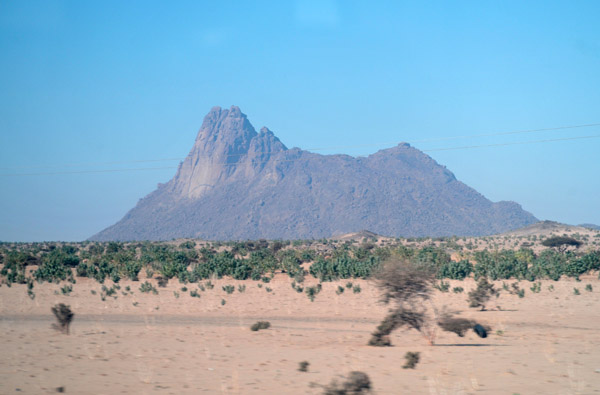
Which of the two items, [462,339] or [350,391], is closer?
[350,391]

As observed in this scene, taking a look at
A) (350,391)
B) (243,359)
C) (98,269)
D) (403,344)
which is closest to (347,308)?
(403,344)

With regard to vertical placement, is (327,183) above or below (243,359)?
above

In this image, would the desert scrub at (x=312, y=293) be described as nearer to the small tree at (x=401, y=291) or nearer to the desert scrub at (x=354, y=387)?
the small tree at (x=401, y=291)

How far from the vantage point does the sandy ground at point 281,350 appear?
1138 cm

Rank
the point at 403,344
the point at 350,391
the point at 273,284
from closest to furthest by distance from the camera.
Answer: the point at 350,391 < the point at 403,344 < the point at 273,284

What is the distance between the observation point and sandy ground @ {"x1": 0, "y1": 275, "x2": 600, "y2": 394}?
11.4 meters

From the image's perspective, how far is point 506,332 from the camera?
62.6 ft

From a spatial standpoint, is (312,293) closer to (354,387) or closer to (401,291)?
(401,291)

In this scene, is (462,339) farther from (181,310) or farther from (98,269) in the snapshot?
(98,269)

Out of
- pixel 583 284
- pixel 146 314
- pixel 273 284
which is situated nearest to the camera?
pixel 146 314

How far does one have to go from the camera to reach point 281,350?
1593cm

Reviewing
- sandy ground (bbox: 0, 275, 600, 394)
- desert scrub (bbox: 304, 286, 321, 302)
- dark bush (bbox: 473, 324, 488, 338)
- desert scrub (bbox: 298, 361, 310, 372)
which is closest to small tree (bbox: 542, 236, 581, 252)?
sandy ground (bbox: 0, 275, 600, 394)

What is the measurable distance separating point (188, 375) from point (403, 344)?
23.6 ft

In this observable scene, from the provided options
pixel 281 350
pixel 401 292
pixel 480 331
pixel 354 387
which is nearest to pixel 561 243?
pixel 480 331
